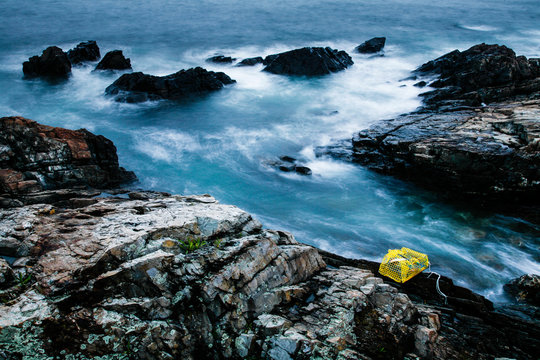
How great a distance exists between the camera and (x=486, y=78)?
19.0 meters

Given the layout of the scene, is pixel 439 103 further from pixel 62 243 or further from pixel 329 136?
pixel 62 243

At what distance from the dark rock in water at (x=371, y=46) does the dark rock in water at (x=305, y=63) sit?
6.34m

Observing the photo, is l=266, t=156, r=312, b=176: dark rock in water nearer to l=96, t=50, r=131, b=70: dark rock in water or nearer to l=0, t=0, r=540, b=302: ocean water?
l=0, t=0, r=540, b=302: ocean water

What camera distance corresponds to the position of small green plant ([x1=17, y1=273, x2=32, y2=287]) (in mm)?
5699

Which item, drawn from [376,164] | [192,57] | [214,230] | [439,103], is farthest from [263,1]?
[214,230]

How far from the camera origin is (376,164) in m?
16.1

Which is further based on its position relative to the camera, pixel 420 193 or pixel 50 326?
pixel 420 193

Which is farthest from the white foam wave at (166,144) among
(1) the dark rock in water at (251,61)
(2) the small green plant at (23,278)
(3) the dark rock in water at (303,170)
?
(1) the dark rock in water at (251,61)

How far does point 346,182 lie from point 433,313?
888 cm

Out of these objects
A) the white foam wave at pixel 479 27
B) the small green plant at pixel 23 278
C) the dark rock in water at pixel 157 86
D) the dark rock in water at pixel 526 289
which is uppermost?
the white foam wave at pixel 479 27

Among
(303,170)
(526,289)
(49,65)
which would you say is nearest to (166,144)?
(303,170)

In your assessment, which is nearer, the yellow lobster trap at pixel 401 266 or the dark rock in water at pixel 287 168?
the yellow lobster trap at pixel 401 266

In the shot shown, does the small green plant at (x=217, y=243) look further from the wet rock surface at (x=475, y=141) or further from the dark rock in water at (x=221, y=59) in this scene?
the dark rock in water at (x=221, y=59)

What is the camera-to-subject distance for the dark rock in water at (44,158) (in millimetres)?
10188
